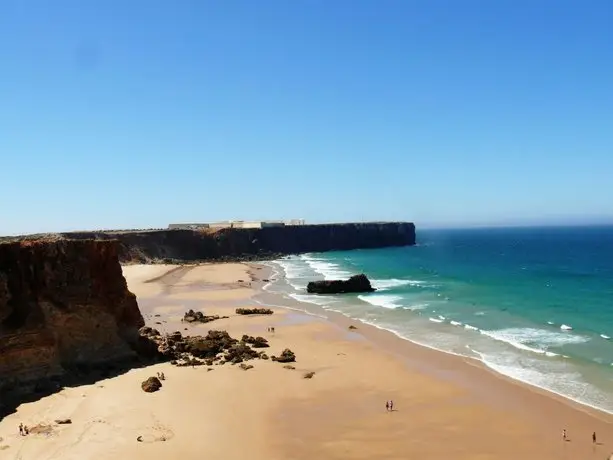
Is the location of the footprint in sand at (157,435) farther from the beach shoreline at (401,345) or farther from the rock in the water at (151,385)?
the beach shoreline at (401,345)

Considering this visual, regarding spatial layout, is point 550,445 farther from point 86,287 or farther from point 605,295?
point 605,295

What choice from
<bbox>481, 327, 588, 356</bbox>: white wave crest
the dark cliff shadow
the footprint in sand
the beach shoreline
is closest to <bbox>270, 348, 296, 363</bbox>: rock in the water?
the beach shoreline

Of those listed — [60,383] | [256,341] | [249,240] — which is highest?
[249,240]

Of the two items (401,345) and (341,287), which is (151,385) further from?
(341,287)

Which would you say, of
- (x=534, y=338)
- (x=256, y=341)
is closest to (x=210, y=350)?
(x=256, y=341)

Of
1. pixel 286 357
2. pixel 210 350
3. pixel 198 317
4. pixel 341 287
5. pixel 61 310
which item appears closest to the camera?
pixel 61 310

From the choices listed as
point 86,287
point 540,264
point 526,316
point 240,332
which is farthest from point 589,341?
point 540,264

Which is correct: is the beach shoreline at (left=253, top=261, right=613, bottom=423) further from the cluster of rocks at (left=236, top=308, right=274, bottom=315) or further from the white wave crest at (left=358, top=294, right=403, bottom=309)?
the white wave crest at (left=358, top=294, right=403, bottom=309)
